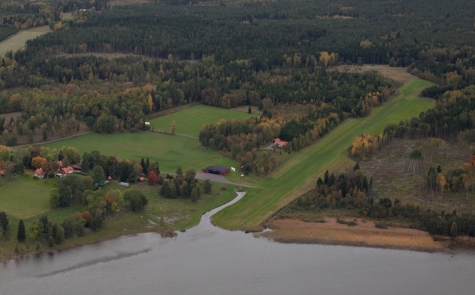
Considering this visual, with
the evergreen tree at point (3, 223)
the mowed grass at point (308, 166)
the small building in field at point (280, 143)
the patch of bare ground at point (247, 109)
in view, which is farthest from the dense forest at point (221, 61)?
the evergreen tree at point (3, 223)

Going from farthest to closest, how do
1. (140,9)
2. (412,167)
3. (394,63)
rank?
1. (140,9)
2. (394,63)
3. (412,167)

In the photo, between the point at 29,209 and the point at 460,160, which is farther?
→ the point at 460,160

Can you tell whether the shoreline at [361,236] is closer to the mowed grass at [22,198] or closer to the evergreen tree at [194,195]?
the evergreen tree at [194,195]

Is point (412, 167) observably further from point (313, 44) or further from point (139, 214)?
point (313, 44)

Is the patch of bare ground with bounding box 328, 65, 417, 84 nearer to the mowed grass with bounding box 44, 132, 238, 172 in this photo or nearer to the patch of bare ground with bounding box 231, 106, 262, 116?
the patch of bare ground with bounding box 231, 106, 262, 116

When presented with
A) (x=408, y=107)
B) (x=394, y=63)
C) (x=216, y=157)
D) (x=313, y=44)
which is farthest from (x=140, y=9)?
(x=216, y=157)

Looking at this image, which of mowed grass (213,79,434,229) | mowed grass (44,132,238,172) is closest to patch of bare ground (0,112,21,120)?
mowed grass (44,132,238,172)
